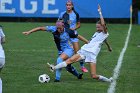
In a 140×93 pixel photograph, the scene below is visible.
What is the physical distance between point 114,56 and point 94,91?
7.58 m

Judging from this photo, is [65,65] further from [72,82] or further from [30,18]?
[30,18]

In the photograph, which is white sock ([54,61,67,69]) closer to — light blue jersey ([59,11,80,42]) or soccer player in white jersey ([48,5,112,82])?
soccer player in white jersey ([48,5,112,82])

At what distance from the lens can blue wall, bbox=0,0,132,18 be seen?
43031 millimetres

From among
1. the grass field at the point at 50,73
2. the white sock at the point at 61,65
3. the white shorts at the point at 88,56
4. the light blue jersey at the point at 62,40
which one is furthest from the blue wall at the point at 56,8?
the white sock at the point at 61,65

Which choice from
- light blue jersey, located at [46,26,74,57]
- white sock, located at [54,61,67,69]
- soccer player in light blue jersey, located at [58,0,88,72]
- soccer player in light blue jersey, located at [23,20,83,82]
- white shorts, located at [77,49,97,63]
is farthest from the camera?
soccer player in light blue jersey, located at [58,0,88,72]

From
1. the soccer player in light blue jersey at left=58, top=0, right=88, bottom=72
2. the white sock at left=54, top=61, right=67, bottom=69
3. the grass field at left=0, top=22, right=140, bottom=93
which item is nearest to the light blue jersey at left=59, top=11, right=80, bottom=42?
the soccer player in light blue jersey at left=58, top=0, right=88, bottom=72

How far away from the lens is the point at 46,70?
1480 centimetres

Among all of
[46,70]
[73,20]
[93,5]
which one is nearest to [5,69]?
[46,70]

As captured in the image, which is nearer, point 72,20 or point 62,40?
point 62,40

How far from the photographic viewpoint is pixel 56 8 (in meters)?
43.0

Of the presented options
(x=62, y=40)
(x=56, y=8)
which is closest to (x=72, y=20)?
(x=62, y=40)

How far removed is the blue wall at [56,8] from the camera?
43.0 m

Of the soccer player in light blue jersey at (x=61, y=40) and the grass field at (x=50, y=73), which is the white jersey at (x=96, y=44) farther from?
the grass field at (x=50, y=73)

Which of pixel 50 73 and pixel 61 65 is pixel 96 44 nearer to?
pixel 61 65
